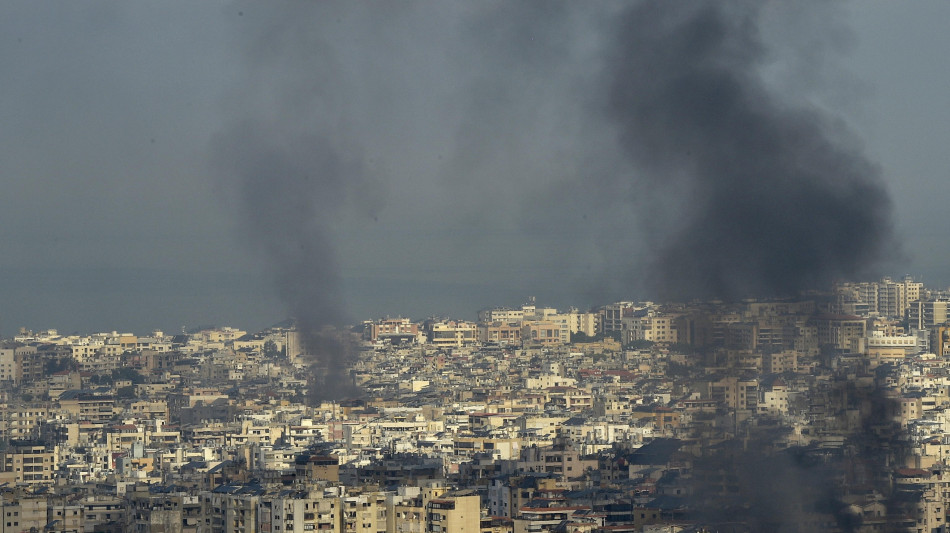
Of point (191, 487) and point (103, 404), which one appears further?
point (103, 404)

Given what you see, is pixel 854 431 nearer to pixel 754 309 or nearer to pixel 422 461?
pixel 754 309

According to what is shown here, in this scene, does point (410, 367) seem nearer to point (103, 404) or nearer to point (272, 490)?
point (103, 404)

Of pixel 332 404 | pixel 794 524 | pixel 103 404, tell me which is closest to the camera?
pixel 794 524

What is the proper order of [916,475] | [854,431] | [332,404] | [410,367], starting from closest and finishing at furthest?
1. [916,475]
2. [854,431]
3. [332,404]
4. [410,367]

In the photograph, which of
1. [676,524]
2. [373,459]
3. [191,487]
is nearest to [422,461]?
[373,459]

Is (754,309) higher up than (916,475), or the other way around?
(754,309)

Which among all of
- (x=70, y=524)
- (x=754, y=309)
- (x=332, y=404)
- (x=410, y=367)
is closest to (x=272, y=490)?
(x=70, y=524)
